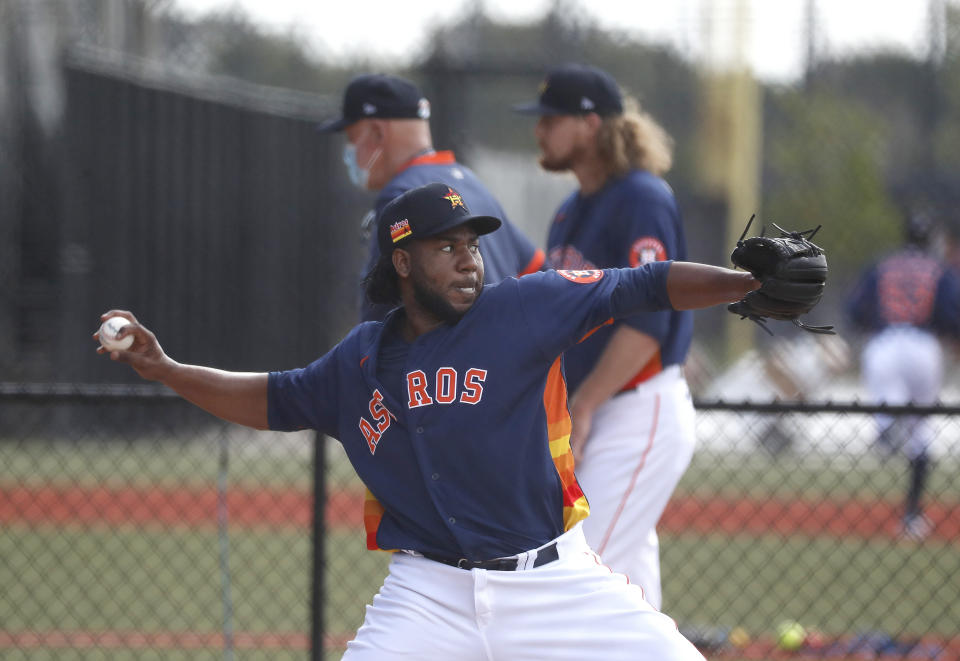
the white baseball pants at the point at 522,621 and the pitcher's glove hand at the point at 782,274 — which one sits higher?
the pitcher's glove hand at the point at 782,274

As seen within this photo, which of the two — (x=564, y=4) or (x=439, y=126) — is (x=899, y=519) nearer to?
(x=439, y=126)

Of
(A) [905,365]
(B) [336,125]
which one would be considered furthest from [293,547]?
(A) [905,365]

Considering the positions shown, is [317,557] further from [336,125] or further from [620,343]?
[336,125]

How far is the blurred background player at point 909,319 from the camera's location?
27.2 ft

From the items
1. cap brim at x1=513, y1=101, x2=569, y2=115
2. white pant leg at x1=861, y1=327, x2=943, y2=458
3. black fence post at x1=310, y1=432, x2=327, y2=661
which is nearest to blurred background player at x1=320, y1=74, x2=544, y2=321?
cap brim at x1=513, y1=101, x2=569, y2=115

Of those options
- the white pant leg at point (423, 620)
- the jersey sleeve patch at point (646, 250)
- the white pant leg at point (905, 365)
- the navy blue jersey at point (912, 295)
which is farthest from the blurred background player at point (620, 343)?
the white pant leg at point (905, 365)

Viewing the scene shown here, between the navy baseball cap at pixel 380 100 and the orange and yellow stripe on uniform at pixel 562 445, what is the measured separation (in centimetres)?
145

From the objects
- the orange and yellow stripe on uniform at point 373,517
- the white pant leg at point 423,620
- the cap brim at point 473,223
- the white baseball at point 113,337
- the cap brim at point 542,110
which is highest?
the cap brim at point 542,110

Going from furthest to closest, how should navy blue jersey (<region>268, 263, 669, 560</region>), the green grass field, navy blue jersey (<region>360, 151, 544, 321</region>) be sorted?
1. the green grass field
2. navy blue jersey (<region>360, 151, 544, 321</region>)
3. navy blue jersey (<region>268, 263, 669, 560</region>)

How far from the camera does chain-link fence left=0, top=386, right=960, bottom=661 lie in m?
5.19

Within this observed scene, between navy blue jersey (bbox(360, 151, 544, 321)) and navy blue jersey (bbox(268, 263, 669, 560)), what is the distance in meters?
0.68

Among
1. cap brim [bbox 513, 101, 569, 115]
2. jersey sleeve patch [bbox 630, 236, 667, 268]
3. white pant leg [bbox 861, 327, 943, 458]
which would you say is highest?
cap brim [bbox 513, 101, 569, 115]

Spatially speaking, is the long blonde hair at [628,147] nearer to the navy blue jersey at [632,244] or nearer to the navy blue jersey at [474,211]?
the navy blue jersey at [632,244]

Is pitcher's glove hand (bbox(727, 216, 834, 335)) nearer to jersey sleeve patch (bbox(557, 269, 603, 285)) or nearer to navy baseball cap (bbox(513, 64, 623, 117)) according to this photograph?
jersey sleeve patch (bbox(557, 269, 603, 285))
